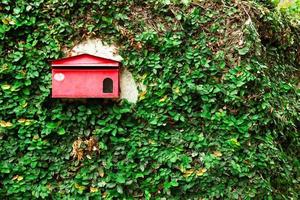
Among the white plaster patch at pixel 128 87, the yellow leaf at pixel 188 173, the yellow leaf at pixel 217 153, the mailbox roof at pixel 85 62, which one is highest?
the mailbox roof at pixel 85 62

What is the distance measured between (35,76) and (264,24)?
1895 millimetres

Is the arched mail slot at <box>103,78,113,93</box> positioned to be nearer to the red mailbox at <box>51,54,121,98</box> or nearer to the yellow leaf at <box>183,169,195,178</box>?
the red mailbox at <box>51,54,121,98</box>

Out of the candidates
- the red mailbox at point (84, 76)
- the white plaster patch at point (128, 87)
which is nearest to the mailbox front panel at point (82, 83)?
the red mailbox at point (84, 76)

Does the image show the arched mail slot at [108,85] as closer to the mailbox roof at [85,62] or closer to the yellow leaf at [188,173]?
the mailbox roof at [85,62]

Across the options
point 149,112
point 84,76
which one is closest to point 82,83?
point 84,76

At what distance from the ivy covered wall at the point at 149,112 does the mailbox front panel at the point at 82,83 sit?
0.17m

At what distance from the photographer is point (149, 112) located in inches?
117

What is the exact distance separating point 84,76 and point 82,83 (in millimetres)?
54

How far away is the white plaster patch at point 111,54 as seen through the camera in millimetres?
3047

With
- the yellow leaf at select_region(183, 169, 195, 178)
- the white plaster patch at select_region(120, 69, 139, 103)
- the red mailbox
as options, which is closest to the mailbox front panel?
the red mailbox

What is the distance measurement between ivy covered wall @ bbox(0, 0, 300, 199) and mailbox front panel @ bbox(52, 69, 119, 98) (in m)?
0.17

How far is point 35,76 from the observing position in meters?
3.00

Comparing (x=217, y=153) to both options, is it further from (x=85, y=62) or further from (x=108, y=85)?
(x=85, y=62)

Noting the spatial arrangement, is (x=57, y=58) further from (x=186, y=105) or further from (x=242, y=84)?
(x=242, y=84)
